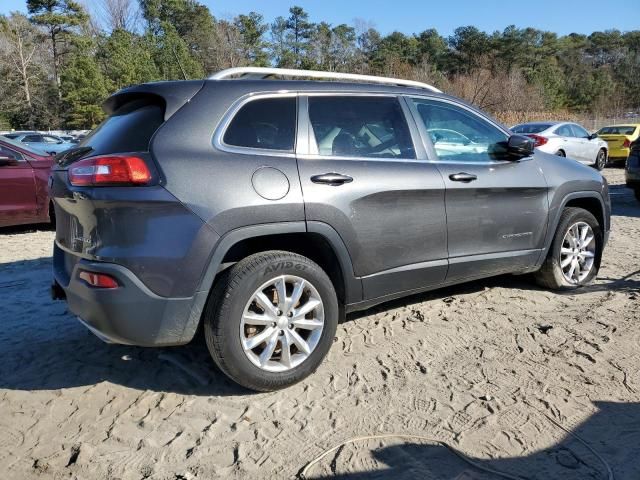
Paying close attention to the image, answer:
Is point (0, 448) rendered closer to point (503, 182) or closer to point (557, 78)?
point (503, 182)

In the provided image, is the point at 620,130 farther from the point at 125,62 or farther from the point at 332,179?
the point at 125,62

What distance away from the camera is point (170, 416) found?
115 inches

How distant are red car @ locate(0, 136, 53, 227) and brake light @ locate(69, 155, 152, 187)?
539cm

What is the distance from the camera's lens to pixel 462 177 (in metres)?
3.85

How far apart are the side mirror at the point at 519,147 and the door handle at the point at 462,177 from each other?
50 cm

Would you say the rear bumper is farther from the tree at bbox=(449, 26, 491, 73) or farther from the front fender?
the tree at bbox=(449, 26, 491, 73)

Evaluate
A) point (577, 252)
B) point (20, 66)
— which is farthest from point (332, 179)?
point (20, 66)

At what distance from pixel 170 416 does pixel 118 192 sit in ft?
3.98

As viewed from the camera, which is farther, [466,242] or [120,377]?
[466,242]

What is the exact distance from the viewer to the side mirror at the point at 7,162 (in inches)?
301

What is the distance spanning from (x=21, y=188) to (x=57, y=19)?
190 feet

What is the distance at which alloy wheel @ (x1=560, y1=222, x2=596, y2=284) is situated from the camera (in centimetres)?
473

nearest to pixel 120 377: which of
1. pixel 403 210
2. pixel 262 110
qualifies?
pixel 262 110

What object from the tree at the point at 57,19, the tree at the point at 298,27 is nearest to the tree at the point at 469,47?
the tree at the point at 298,27
